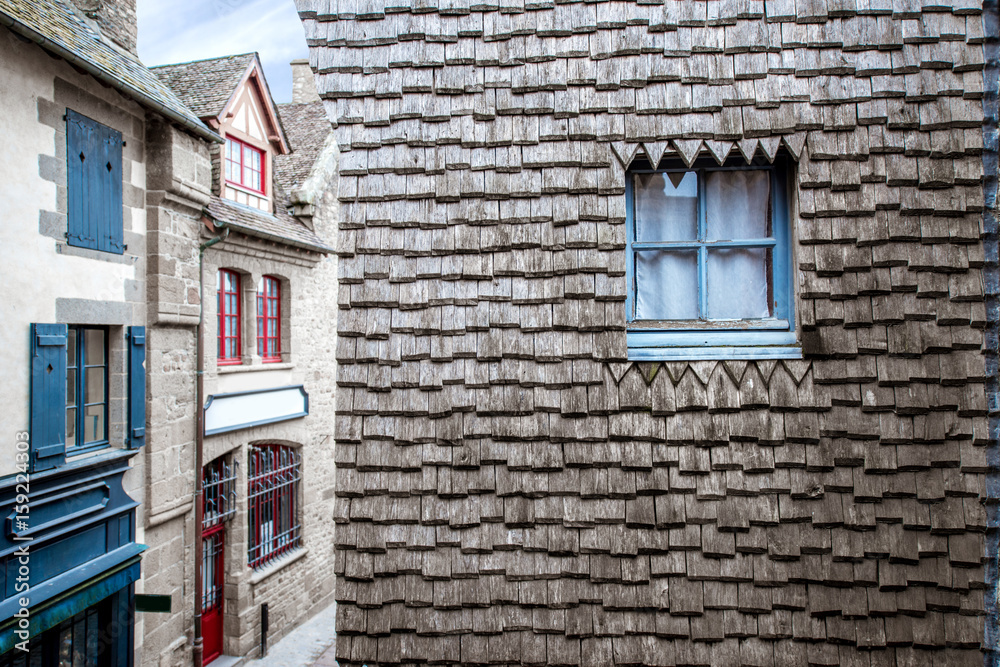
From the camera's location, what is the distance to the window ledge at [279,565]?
387 inches

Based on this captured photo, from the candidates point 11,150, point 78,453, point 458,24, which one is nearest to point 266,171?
point 11,150

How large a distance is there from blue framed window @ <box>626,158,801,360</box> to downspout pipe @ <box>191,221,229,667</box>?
24.0 feet

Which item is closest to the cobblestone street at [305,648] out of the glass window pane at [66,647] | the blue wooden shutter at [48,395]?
the glass window pane at [66,647]

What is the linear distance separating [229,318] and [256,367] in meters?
0.95

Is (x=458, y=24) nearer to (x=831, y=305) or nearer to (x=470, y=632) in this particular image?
(x=831, y=305)

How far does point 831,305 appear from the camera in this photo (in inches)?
115

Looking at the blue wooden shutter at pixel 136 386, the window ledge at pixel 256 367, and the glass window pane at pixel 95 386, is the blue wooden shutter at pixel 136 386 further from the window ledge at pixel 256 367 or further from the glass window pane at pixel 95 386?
the window ledge at pixel 256 367

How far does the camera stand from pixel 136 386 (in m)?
7.16

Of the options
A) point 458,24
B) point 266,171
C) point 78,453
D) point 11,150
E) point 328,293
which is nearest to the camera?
point 458,24

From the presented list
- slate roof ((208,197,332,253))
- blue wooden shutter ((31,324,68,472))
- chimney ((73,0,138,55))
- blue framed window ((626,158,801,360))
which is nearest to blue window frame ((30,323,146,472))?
blue wooden shutter ((31,324,68,472))

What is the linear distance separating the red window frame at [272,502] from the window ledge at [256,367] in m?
1.42

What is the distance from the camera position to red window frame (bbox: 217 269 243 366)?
9.48m

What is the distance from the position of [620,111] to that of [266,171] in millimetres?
9453

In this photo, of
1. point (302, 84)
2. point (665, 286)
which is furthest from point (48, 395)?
point (302, 84)
